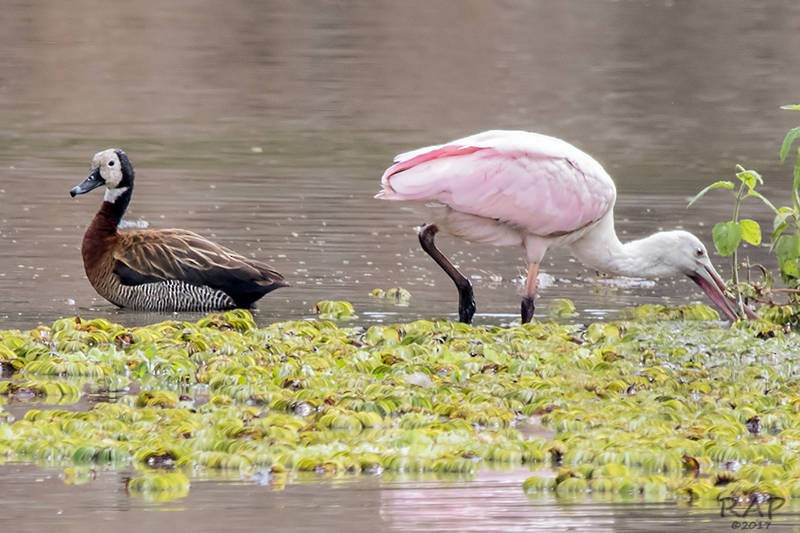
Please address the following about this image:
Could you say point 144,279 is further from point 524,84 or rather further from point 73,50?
point 73,50

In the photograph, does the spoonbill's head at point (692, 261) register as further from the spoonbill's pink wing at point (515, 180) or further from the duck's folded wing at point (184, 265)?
the duck's folded wing at point (184, 265)

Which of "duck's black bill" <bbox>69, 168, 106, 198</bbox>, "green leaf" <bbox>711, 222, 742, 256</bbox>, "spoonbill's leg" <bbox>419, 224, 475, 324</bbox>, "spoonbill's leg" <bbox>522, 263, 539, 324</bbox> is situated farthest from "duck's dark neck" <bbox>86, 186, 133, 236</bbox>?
"green leaf" <bbox>711, 222, 742, 256</bbox>

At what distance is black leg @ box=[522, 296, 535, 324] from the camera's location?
11.7 metres

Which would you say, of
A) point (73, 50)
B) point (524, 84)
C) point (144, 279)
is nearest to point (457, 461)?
point (144, 279)

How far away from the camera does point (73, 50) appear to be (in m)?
29.2

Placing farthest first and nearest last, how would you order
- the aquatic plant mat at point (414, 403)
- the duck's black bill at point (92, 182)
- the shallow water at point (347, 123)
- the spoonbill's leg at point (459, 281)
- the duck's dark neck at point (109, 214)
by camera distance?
the shallow water at point (347, 123), the duck's black bill at point (92, 182), the duck's dark neck at point (109, 214), the spoonbill's leg at point (459, 281), the aquatic plant mat at point (414, 403)

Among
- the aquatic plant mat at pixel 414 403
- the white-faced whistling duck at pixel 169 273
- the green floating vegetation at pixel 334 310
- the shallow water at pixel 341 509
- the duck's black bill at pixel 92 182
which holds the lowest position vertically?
the shallow water at pixel 341 509

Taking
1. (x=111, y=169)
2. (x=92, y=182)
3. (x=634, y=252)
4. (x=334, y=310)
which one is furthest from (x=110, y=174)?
(x=634, y=252)

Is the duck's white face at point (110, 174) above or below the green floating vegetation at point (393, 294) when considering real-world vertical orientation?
above

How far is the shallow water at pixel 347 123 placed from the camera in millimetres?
13133

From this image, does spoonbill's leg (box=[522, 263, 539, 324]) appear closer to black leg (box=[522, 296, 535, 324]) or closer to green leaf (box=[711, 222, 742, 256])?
black leg (box=[522, 296, 535, 324])

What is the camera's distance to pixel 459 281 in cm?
1185

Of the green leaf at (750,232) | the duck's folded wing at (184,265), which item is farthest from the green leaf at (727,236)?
the duck's folded wing at (184,265)

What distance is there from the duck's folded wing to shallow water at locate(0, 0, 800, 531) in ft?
1.03
